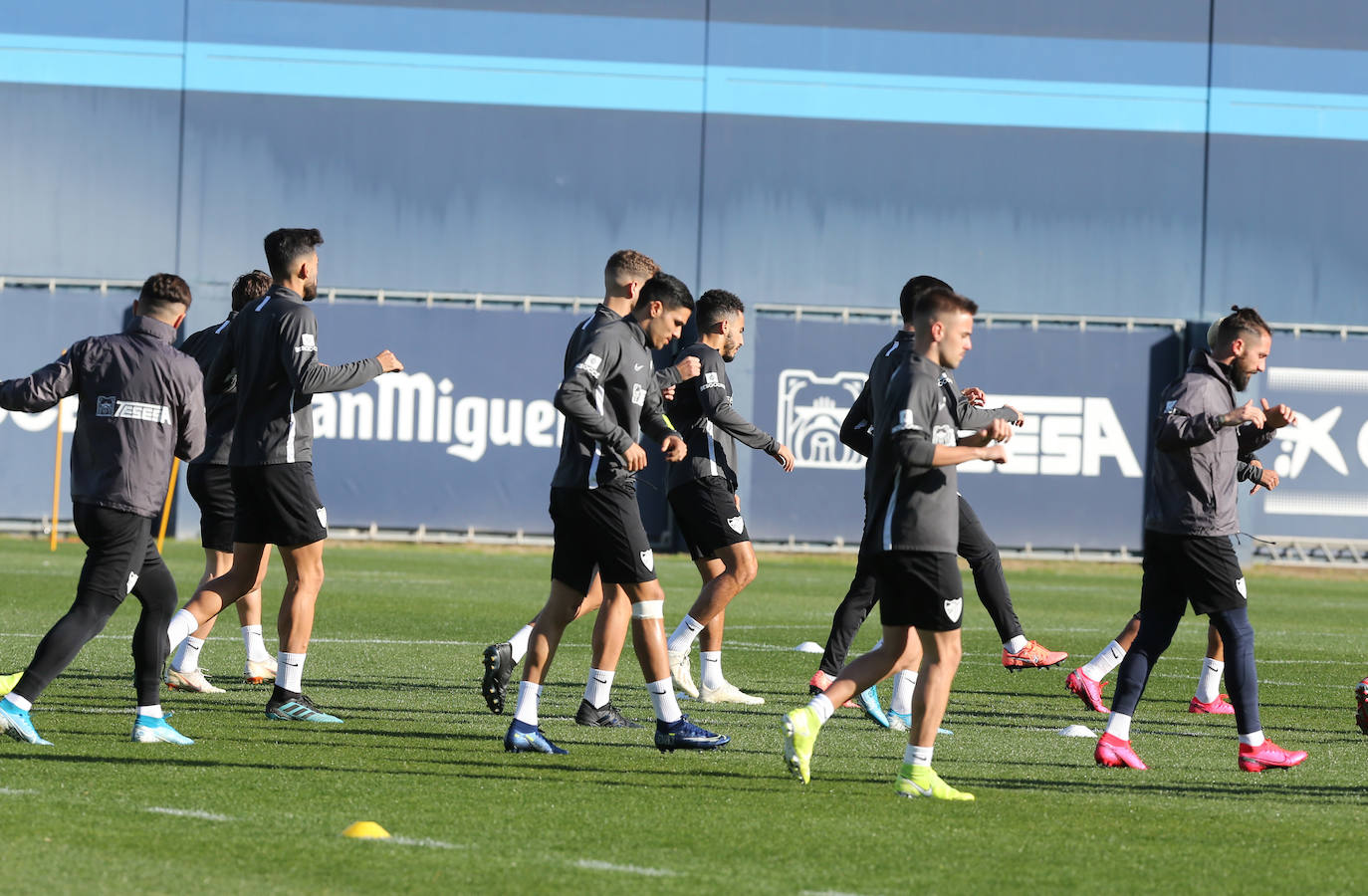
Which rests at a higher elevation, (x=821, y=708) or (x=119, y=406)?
(x=119, y=406)

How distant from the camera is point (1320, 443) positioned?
1077 inches

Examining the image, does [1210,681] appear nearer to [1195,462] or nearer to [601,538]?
[1195,462]

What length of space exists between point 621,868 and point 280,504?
367cm

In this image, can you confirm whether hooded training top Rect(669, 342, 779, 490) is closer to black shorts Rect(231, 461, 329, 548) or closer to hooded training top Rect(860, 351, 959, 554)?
black shorts Rect(231, 461, 329, 548)

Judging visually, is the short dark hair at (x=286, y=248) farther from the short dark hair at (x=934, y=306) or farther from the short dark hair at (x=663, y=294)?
the short dark hair at (x=934, y=306)

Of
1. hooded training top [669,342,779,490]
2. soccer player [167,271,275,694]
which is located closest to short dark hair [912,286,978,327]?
hooded training top [669,342,779,490]

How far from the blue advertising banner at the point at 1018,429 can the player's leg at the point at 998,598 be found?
17460mm

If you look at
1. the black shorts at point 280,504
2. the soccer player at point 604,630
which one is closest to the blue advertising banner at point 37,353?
the black shorts at point 280,504

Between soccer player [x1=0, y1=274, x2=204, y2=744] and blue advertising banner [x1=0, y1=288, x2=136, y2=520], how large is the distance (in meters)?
19.9

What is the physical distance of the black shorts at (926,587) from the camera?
6410mm

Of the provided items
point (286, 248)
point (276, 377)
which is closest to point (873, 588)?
point (276, 377)

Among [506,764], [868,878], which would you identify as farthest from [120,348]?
[868,878]

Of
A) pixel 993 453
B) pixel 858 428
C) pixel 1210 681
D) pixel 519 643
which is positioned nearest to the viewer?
pixel 993 453

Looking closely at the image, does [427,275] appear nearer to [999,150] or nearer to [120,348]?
[999,150]
